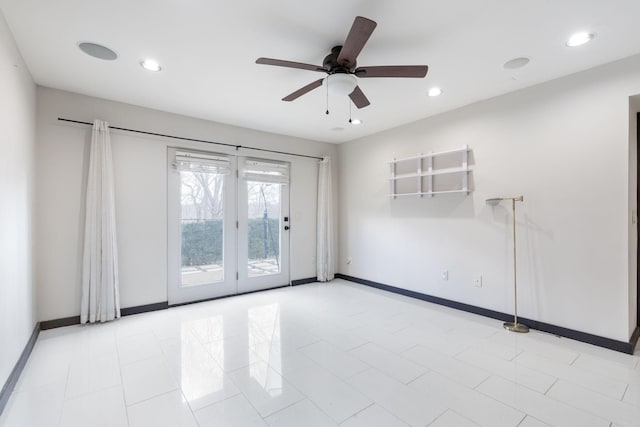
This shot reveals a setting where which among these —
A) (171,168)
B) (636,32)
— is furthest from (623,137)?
(171,168)

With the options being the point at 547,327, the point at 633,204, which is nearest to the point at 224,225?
the point at 547,327

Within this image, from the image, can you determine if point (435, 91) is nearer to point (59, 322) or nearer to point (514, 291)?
point (514, 291)

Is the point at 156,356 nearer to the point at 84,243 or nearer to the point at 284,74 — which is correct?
the point at 84,243

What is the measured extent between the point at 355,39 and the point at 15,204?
2856 mm

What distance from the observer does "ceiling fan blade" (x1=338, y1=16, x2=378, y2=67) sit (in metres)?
1.71

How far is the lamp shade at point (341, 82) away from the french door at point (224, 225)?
Result: 2.52 metres

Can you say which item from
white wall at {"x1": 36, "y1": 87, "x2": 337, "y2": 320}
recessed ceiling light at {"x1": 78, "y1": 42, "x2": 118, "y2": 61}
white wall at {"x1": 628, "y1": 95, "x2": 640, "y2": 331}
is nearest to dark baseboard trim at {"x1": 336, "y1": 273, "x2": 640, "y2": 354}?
white wall at {"x1": 628, "y1": 95, "x2": 640, "y2": 331}

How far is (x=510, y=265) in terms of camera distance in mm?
3344

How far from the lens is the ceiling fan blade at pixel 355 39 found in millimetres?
1714

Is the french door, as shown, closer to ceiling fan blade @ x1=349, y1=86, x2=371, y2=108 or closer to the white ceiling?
the white ceiling

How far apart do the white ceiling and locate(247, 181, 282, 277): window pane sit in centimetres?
163

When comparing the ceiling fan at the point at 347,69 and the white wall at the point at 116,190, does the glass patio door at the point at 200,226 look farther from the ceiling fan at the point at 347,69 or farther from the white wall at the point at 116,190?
the ceiling fan at the point at 347,69

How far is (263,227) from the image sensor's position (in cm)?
487

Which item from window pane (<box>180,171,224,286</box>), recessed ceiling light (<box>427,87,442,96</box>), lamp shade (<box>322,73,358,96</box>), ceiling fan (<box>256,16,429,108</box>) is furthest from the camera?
window pane (<box>180,171,224,286</box>)
